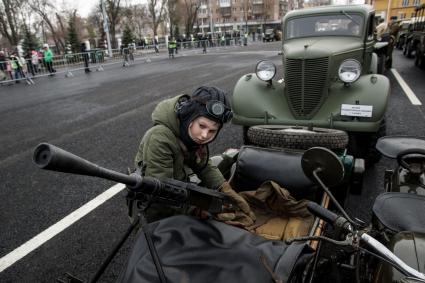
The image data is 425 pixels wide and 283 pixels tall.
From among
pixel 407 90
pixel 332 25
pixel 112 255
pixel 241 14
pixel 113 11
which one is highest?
pixel 113 11

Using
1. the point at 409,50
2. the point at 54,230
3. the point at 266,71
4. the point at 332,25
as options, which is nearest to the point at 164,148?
the point at 54,230

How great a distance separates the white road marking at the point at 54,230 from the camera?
117 inches

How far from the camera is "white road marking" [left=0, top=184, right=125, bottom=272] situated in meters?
2.98

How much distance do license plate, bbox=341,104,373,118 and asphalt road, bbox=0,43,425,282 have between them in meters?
0.77

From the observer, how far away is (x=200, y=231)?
1.64 m

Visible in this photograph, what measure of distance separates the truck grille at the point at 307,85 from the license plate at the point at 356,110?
559mm

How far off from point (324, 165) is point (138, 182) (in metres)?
0.91

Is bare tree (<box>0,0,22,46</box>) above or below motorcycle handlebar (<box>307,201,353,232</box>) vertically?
above

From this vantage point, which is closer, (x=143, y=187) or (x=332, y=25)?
(x=143, y=187)

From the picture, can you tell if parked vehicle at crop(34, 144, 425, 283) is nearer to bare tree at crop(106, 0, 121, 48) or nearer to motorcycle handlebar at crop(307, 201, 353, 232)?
motorcycle handlebar at crop(307, 201, 353, 232)

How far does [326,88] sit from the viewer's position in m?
4.74

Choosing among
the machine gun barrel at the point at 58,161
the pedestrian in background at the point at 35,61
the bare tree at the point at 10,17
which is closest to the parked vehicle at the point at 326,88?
the machine gun barrel at the point at 58,161

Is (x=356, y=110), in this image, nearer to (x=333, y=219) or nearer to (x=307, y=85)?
(x=307, y=85)

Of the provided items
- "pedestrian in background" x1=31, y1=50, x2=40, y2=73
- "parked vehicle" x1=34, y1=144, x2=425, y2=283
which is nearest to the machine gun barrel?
"parked vehicle" x1=34, y1=144, x2=425, y2=283
